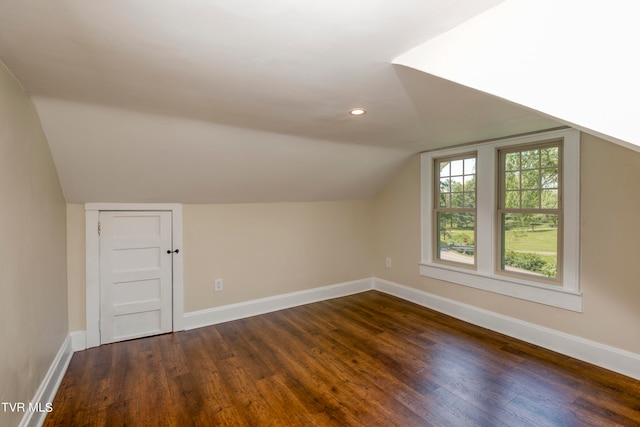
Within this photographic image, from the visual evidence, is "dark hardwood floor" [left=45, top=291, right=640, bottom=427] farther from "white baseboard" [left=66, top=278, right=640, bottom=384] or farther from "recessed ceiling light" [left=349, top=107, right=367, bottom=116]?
"recessed ceiling light" [left=349, top=107, right=367, bottom=116]

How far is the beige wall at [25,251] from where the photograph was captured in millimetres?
1479

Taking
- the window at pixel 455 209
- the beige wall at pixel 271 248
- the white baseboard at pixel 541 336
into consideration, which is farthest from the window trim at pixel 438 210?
the beige wall at pixel 271 248

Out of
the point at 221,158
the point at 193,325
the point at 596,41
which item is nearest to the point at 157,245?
the point at 193,325

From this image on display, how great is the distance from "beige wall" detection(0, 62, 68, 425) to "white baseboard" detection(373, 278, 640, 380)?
358 centimetres

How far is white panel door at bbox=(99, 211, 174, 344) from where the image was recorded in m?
2.91

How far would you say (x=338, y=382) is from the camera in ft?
7.41

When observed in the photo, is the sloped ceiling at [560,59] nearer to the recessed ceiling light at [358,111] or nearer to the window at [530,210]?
the recessed ceiling light at [358,111]

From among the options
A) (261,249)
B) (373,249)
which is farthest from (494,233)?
(261,249)

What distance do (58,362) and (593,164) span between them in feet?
14.4

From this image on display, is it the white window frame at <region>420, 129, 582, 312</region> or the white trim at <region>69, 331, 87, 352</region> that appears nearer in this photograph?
the white window frame at <region>420, 129, 582, 312</region>

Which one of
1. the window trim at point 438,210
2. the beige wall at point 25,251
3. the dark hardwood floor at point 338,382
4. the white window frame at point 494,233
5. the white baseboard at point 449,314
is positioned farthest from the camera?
the window trim at point 438,210

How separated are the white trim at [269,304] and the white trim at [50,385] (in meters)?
0.97

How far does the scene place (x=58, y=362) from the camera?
2311 mm

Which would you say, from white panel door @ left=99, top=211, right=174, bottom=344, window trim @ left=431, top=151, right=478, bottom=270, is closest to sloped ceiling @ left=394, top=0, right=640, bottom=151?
window trim @ left=431, top=151, right=478, bottom=270
